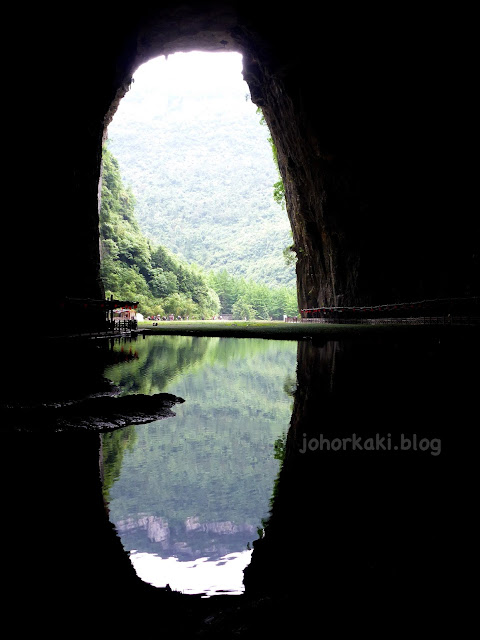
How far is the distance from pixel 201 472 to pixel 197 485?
0.93 ft

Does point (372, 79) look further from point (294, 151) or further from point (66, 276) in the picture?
point (66, 276)

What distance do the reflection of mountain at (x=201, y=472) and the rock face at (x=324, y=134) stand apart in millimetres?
8967

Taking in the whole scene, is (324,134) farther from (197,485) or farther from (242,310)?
(242,310)

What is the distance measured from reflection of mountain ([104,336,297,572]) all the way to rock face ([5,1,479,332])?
8.97 m

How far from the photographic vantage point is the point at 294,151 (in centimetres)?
2959

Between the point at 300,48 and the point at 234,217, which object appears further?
the point at 234,217

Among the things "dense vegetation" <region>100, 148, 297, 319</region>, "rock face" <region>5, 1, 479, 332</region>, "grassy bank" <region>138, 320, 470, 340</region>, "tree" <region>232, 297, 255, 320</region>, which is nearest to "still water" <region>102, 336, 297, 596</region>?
"rock face" <region>5, 1, 479, 332</region>

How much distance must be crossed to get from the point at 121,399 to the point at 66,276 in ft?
41.7

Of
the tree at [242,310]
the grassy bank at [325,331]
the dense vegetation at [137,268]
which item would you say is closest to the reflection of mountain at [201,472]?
the grassy bank at [325,331]

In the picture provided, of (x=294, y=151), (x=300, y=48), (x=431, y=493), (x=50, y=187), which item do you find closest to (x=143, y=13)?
(x=300, y=48)

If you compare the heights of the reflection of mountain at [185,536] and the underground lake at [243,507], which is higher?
the underground lake at [243,507]

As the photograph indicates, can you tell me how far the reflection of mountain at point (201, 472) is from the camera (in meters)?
2.72

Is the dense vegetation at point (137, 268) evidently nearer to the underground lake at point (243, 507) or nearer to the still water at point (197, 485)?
the still water at point (197, 485)

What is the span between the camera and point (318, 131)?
25875 mm
